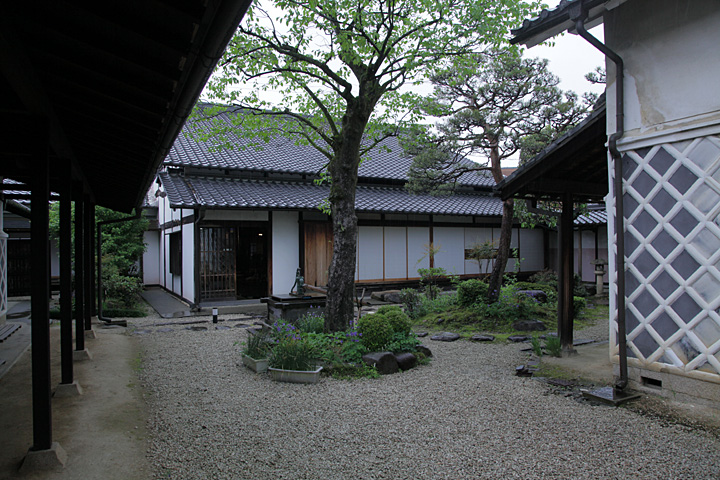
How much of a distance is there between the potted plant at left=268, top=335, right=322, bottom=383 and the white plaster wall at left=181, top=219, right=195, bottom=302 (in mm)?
7017

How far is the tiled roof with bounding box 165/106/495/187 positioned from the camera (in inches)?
529

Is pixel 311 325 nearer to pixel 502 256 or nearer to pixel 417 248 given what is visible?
pixel 502 256

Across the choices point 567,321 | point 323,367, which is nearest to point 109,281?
point 323,367

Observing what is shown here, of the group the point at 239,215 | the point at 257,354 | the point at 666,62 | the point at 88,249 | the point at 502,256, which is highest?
the point at 666,62

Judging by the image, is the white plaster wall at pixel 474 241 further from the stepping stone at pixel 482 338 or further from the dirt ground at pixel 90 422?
the dirt ground at pixel 90 422

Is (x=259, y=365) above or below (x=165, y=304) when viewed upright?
above

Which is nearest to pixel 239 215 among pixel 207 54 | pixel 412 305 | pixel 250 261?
pixel 250 261

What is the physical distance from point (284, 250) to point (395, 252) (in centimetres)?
370

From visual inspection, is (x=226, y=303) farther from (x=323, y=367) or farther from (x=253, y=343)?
(x=323, y=367)

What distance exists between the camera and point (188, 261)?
42.0 ft

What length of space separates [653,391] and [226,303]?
32.9 feet

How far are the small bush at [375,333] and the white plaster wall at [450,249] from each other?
365 inches

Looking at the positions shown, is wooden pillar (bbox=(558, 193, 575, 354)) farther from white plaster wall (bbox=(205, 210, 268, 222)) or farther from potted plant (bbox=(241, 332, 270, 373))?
white plaster wall (bbox=(205, 210, 268, 222))

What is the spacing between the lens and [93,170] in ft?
20.1
